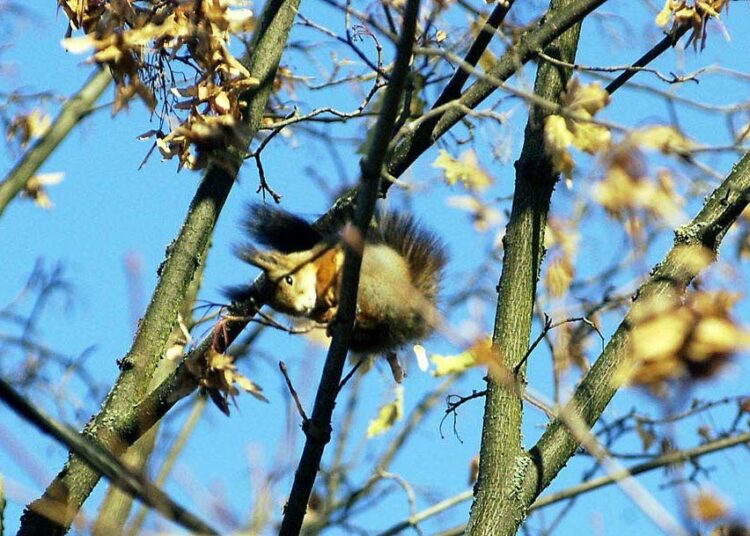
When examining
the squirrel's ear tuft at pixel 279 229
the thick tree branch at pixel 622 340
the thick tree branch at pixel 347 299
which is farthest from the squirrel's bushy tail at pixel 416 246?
the thick tree branch at pixel 347 299

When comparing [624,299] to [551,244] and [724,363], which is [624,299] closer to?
[551,244]

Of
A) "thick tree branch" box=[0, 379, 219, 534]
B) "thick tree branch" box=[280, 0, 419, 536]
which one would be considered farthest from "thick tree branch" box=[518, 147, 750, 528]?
"thick tree branch" box=[0, 379, 219, 534]

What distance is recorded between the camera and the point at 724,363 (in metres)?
1.35

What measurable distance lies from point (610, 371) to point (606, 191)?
0.95 m

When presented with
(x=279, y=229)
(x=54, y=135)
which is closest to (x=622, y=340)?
(x=279, y=229)

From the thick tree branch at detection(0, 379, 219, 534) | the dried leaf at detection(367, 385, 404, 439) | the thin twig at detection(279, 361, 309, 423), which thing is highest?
the dried leaf at detection(367, 385, 404, 439)

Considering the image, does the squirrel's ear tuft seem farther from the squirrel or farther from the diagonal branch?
the diagonal branch

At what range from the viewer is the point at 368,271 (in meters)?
3.90

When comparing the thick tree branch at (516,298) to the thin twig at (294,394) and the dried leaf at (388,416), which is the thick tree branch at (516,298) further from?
the dried leaf at (388,416)

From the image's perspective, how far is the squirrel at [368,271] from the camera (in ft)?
12.4

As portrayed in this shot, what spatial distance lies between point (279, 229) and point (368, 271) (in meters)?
0.34

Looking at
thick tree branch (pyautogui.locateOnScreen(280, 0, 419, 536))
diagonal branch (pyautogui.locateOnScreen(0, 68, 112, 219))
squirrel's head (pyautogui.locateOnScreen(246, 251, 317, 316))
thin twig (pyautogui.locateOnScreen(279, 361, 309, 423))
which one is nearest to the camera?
thick tree branch (pyautogui.locateOnScreen(280, 0, 419, 536))

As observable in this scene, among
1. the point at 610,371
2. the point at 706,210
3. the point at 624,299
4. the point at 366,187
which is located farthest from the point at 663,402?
the point at 624,299

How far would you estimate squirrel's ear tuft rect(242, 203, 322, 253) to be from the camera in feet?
12.2
